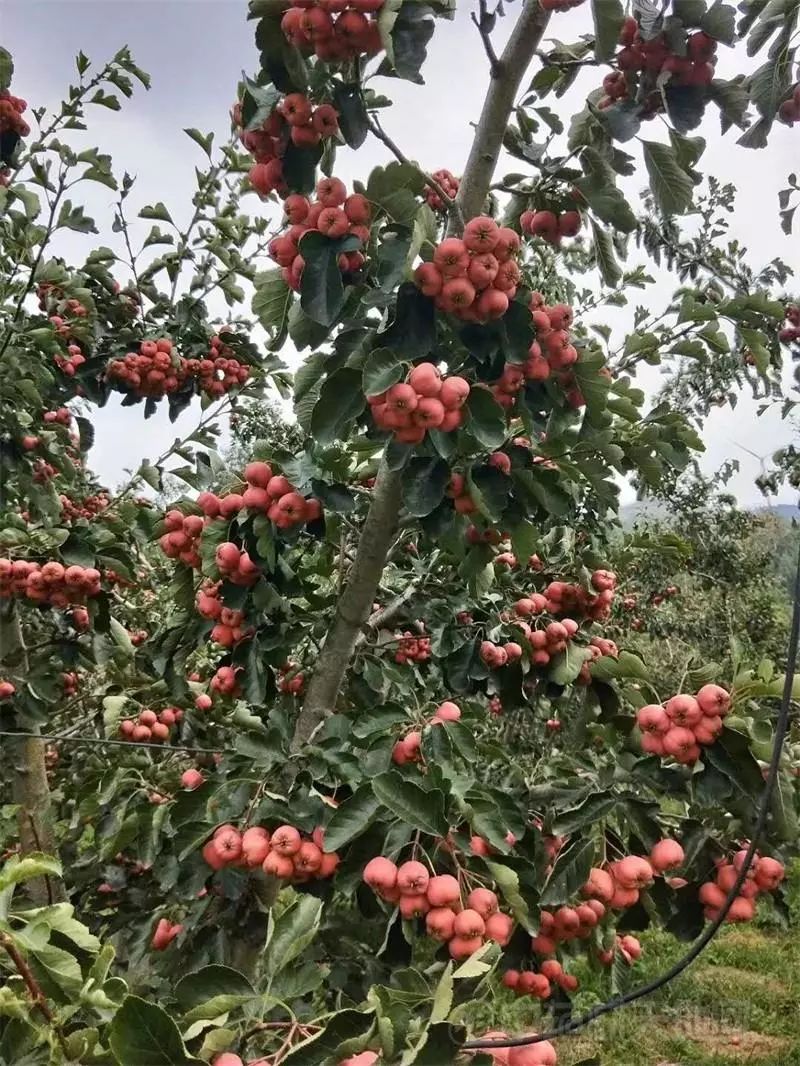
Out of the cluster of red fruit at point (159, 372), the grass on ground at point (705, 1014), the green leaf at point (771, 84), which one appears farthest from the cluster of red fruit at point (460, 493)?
the grass on ground at point (705, 1014)

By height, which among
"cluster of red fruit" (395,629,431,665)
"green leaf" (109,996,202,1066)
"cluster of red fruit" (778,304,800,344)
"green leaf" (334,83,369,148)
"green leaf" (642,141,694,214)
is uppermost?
"cluster of red fruit" (778,304,800,344)

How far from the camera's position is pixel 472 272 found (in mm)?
1496

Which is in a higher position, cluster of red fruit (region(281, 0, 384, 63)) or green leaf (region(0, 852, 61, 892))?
cluster of red fruit (region(281, 0, 384, 63))

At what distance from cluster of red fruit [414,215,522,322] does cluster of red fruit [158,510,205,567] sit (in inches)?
38.0

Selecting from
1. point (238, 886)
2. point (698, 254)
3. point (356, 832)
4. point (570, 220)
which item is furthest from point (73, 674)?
point (698, 254)

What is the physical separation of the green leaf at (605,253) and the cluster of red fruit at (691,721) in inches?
39.5

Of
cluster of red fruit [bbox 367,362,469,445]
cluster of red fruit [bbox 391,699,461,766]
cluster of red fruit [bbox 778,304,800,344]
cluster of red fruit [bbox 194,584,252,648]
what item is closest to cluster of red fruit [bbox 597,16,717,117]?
cluster of red fruit [bbox 367,362,469,445]

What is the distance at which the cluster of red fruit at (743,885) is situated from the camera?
5.76 ft

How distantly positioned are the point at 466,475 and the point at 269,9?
3.01 feet

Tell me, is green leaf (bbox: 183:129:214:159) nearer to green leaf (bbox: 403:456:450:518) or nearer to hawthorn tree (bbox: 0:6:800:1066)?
hawthorn tree (bbox: 0:6:800:1066)

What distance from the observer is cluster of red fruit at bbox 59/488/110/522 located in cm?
377

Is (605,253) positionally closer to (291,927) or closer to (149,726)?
(291,927)

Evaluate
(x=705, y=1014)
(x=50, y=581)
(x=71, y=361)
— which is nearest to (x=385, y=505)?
(x=50, y=581)

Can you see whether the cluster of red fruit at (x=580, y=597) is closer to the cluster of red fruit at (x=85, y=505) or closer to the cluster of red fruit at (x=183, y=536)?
the cluster of red fruit at (x=183, y=536)
